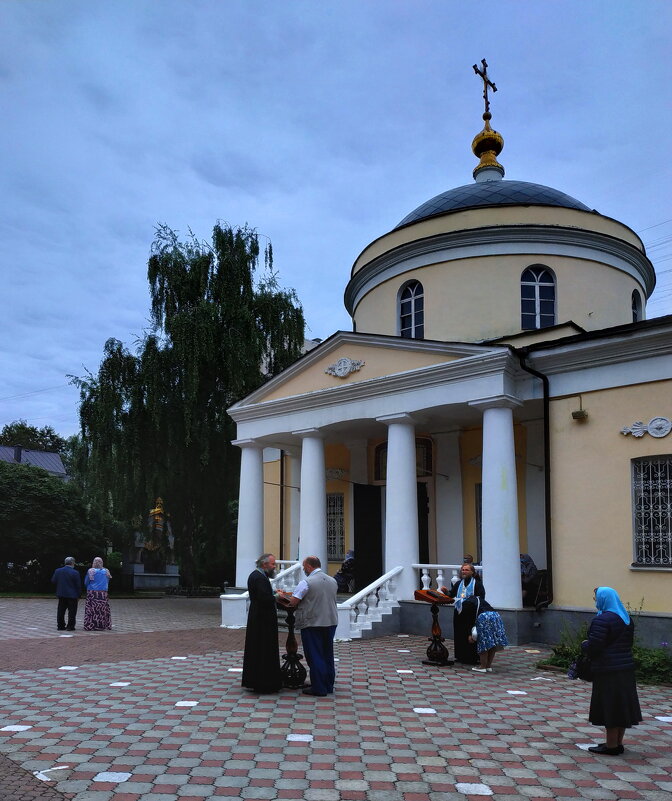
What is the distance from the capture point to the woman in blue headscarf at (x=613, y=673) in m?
6.34

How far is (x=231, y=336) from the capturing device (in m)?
23.2

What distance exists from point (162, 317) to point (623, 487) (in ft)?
51.0

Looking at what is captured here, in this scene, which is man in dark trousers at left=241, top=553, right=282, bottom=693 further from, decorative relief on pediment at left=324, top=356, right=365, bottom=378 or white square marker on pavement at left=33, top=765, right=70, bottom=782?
decorative relief on pediment at left=324, top=356, right=365, bottom=378

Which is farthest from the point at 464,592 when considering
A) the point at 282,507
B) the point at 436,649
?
the point at 282,507

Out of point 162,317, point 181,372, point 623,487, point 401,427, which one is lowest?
point 623,487

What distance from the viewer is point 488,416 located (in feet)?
46.8

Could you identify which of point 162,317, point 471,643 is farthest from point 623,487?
point 162,317

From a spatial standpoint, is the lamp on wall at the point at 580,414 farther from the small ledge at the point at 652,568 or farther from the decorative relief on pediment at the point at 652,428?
the small ledge at the point at 652,568

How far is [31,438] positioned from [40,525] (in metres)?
34.9

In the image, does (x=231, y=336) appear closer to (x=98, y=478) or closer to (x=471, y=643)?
(x=98, y=478)

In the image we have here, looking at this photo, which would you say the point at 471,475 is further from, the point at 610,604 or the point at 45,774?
the point at 45,774

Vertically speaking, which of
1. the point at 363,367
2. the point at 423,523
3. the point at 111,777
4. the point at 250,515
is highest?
the point at 363,367

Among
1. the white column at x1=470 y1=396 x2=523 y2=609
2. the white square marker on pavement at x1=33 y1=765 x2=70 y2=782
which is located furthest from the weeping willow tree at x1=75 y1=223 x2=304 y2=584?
the white square marker on pavement at x1=33 y1=765 x2=70 y2=782

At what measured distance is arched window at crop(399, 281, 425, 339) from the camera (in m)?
18.7
